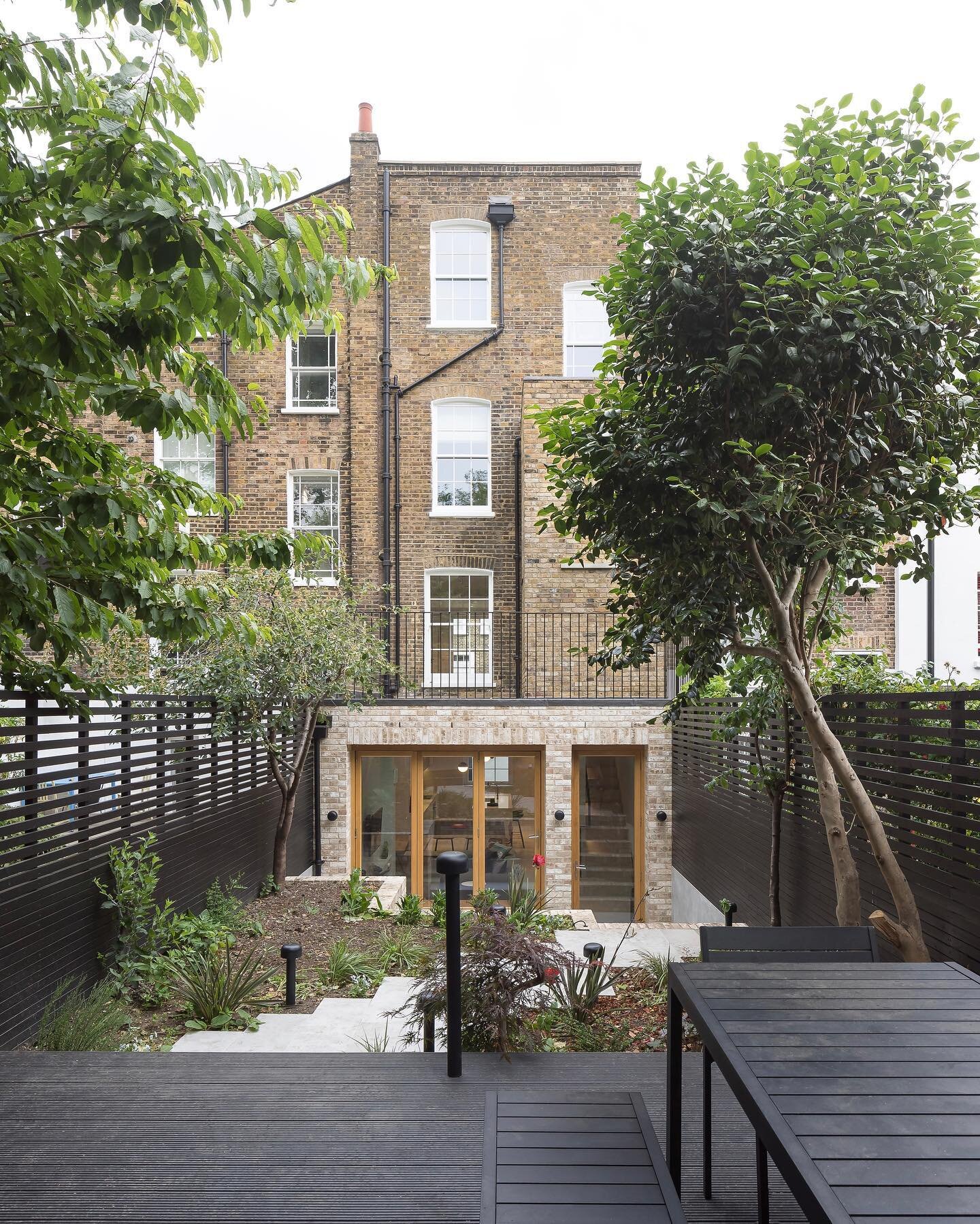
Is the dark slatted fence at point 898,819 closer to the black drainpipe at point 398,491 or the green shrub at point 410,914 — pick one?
the green shrub at point 410,914

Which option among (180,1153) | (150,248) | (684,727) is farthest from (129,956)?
(684,727)

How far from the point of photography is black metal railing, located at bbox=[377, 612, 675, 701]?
12.3 metres

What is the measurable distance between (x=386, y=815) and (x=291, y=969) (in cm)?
657

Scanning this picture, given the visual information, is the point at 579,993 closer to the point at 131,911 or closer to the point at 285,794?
the point at 131,911

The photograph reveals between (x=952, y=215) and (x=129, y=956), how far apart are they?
6.25 meters

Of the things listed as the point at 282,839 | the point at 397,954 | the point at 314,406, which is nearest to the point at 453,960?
the point at 397,954

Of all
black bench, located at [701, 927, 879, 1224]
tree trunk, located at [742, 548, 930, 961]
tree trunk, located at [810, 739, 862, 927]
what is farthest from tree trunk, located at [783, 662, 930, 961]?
black bench, located at [701, 927, 879, 1224]

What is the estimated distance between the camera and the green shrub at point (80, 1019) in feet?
13.5

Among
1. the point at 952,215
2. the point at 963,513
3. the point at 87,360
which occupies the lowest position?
the point at 963,513

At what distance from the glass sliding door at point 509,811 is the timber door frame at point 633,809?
544 millimetres

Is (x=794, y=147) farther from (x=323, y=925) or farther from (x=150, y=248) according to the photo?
(x=323, y=925)

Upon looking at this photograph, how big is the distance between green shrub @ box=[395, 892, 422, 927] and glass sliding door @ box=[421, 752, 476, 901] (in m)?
3.66

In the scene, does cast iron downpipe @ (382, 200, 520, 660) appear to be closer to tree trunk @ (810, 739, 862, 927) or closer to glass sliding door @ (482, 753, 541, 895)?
glass sliding door @ (482, 753, 541, 895)

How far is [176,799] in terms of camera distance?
21.8 feet
